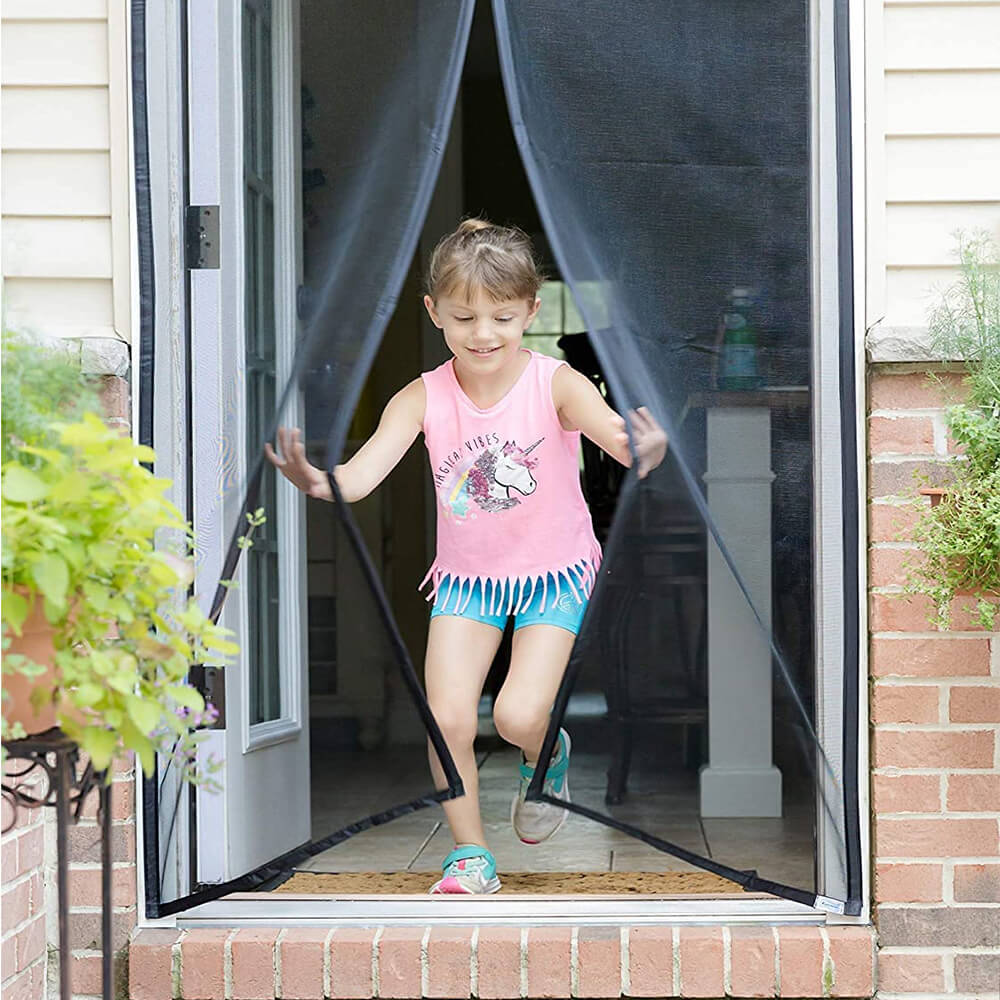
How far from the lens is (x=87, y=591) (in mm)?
1581

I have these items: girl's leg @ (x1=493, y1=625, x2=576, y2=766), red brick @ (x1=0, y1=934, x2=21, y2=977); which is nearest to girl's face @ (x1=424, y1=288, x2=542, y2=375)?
girl's leg @ (x1=493, y1=625, x2=576, y2=766)

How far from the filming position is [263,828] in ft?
9.16

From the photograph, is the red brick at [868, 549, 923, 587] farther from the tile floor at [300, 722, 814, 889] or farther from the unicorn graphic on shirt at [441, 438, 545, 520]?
the unicorn graphic on shirt at [441, 438, 545, 520]

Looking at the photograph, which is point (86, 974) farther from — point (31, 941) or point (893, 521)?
point (893, 521)

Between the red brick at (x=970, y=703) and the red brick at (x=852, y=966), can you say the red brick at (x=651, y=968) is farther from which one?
the red brick at (x=970, y=703)

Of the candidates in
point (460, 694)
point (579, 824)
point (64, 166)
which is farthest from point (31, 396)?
point (579, 824)

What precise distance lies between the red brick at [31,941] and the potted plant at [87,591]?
87cm

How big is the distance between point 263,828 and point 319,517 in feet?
2.37

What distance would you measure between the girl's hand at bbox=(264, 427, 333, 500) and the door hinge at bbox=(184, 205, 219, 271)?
0.35m

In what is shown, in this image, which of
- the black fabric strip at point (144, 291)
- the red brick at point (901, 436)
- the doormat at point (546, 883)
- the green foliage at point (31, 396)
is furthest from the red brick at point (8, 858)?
the red brick at point (901, 436)

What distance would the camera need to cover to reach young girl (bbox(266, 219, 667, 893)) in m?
2.73

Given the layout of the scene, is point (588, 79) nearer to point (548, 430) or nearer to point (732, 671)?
point (548, 430)

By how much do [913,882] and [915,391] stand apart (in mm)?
846

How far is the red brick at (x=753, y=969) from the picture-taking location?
2432 mm
